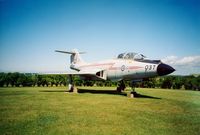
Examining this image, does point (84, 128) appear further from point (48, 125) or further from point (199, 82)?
point (199, 82)

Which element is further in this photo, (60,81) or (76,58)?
(60,81)

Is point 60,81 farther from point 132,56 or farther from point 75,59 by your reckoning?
point 132,56

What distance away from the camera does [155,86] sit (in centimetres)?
3325

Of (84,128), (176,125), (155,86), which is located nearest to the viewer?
(84,128)

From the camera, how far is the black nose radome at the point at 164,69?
12349mm

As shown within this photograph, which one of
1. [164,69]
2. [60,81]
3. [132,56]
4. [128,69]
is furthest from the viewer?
[60,81]

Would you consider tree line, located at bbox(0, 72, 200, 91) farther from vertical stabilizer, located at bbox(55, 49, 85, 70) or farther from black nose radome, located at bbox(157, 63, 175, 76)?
black nose radome, located at bbox(157, 63, 175, 76)

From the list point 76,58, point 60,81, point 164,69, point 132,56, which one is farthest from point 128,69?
point 60,81

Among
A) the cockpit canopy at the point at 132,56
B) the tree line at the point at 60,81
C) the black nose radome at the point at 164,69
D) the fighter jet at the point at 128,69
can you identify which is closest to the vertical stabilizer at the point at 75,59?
the tree line at the point at 60,81

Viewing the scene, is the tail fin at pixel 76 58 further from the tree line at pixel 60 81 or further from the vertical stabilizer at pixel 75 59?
the tree line at pixel 60 81

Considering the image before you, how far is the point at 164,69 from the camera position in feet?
40.9

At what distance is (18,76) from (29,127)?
2650cm

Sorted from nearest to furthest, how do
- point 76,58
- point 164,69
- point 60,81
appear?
point 164,69 → point 76,58 → point 60,81

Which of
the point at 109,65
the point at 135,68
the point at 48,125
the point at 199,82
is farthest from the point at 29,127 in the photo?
the point at 199,82
